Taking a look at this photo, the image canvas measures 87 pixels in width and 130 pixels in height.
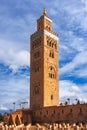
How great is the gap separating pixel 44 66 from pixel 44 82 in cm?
283

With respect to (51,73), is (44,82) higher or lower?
lower

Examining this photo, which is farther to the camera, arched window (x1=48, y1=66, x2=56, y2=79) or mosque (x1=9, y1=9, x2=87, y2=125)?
arched window (x1=48, y1=66, x2=56, y2=79)

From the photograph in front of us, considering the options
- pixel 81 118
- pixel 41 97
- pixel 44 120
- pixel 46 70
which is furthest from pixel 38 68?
pixel 81 118

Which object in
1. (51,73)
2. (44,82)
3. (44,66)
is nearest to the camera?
(44,82)

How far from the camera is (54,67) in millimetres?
59969

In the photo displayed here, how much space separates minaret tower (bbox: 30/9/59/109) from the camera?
56812 millimetres

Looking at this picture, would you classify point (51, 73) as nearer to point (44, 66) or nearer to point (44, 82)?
point (44, 66)

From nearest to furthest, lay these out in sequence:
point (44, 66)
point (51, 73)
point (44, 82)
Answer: point (44, 82) → point (44, 66) → point (51, 73)

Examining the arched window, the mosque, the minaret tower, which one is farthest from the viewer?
the arched window

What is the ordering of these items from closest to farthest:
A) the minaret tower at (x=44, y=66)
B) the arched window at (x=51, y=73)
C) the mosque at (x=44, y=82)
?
the mosque at (x=44, y=82) → the minaret tower at (x=44, y=66) → the arched window at (x=51, y=73)

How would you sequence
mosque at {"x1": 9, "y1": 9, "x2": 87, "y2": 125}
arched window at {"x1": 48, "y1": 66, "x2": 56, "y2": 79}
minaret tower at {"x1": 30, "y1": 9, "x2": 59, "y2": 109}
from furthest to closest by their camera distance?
arched window at {"x1": 48, "y1": 66, "x2": 56, "y2": 79}, minaret tower at {"x1": 30, "y1": 9, "x2": 59, "y2": 109}, mosque at {"x1": 9, "y1": 9, "x2": 87, "y2": 125}

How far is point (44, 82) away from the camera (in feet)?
186

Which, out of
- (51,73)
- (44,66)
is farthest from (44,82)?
(51,73)

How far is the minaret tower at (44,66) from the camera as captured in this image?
56.8 meters
